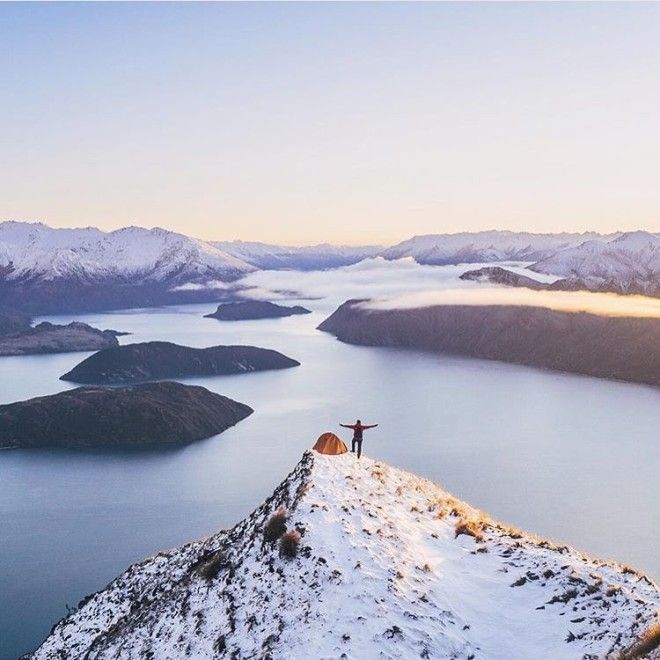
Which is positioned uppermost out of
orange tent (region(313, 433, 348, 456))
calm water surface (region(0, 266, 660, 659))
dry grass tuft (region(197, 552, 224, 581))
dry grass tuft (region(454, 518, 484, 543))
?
orange tent (region(313, 433, 348, 456))

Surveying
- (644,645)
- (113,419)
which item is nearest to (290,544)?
(644,645)

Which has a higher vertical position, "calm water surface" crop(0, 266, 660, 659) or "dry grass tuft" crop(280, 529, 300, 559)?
"dry grass tuft" crop(280, 529, 300, 559)

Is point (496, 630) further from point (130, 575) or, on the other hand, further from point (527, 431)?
point (527, 431)

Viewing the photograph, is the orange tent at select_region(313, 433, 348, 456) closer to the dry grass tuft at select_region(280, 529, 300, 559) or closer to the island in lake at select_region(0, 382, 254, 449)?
the dry grass tuft at select_region(280, 529, 300, 559)

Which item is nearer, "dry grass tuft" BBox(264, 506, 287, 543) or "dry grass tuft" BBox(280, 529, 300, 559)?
"dry grass tuft" BBox(280, 529, 300, 559)

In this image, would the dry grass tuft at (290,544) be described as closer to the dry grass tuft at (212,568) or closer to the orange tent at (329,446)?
the dry grass tuft at (212,568)

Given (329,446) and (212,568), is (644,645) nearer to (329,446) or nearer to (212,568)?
(212,568)

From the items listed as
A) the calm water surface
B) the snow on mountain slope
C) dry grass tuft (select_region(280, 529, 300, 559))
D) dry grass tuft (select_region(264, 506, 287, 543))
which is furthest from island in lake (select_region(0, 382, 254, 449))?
dry grass tuft (select_region(280, 529, 300, 559))

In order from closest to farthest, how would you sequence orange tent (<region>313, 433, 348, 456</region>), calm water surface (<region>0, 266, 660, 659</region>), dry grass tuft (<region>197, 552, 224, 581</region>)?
dry grass tuft (<region>197, 552, 224, 581</region>), orange tent (<region>313, 433, 348, 456</region>), calm water surface (<region>0, 266, 660, 659</region>)
